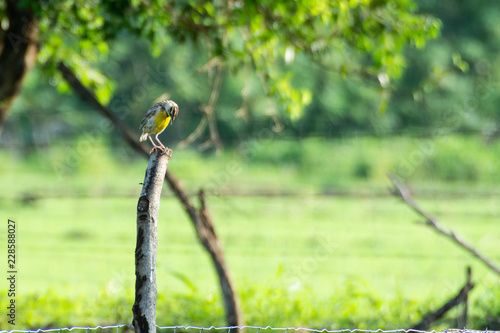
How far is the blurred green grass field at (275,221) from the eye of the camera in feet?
20.5

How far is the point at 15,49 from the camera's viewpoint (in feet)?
14.0

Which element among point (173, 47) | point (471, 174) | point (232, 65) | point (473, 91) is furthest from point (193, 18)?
point (473, 91)

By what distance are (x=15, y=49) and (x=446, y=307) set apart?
308 cm

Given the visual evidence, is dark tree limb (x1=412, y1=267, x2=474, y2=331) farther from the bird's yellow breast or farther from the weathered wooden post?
the weathered wooden post

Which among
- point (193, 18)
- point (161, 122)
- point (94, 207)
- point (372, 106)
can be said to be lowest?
point (161, 122)

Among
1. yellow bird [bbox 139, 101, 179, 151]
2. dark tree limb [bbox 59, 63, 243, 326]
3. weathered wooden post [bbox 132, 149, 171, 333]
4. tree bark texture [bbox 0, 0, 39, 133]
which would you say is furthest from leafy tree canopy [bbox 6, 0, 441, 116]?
weathered wooden post [bbox 132, 149, 171, 333]

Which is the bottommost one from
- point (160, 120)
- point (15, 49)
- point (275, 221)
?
point (160, 120)

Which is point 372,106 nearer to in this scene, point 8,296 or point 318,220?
point 318,220

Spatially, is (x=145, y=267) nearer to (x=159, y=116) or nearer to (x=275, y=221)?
(x=159, y=116)

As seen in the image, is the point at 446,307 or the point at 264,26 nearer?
the point at 446,307

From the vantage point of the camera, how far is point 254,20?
12.1ft

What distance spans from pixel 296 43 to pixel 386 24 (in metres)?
0.60

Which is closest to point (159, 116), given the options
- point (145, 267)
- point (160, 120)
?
point (160, 120)

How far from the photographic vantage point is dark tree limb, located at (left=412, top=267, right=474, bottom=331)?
11.4 ft
